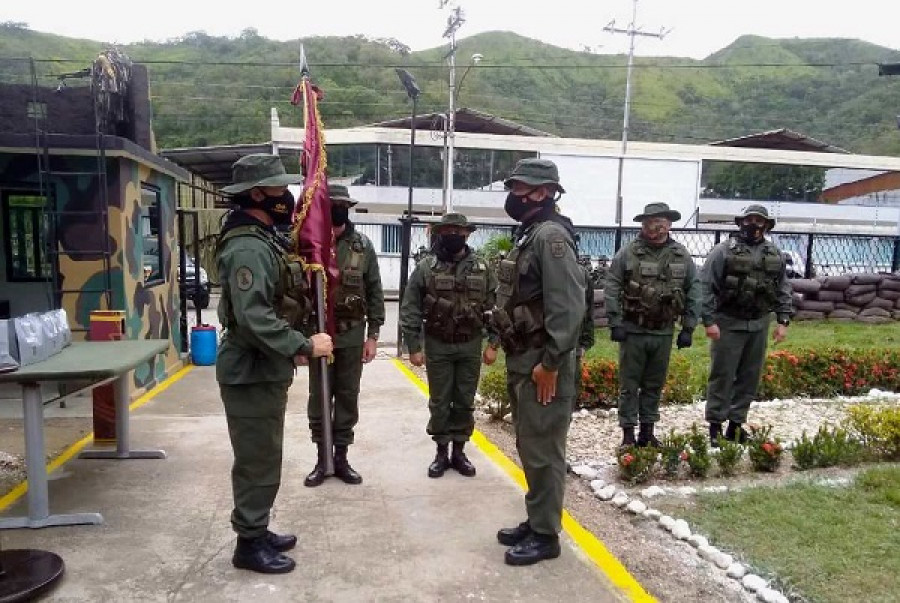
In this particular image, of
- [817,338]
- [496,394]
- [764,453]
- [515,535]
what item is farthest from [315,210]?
[817,338]

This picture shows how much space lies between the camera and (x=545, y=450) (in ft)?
11.3

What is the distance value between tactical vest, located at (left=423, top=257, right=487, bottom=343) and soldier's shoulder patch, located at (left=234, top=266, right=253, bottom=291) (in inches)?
71.6

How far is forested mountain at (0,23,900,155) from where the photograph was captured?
175ft

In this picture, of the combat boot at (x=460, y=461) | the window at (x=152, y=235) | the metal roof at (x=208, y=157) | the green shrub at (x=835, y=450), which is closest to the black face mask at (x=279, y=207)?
the combat boot at (x=460, y=461)

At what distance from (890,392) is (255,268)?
7.46 meters

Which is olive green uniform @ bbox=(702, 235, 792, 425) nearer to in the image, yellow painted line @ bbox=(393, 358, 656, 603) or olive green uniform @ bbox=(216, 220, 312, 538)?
yellow painted line @ bbox=(393, 358, 656, 603)

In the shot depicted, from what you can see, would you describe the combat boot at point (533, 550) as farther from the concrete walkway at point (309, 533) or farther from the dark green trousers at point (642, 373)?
the dark green trousers at point (642, 373)

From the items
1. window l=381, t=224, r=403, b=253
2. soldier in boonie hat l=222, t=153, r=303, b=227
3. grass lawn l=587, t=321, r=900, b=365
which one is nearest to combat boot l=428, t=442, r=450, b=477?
soldier in boonie hat l=222, t=153, r=303, b=227

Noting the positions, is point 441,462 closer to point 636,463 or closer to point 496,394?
point 636,463

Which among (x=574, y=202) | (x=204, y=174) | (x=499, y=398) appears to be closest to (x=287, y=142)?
(x=204, y=174)

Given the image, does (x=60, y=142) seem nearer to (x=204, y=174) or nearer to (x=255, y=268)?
(x=255, y=268)

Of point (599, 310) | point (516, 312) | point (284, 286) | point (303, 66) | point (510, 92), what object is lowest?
point (599, 310)

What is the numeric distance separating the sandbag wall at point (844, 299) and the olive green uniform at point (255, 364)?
1186 cm

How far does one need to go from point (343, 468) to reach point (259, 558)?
132cm
